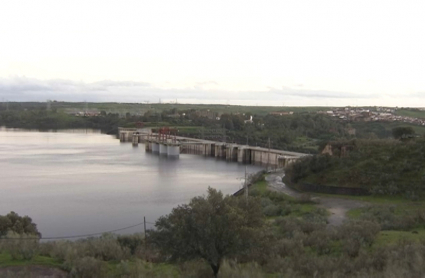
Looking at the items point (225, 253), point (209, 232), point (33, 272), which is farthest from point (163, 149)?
point (209, 232)

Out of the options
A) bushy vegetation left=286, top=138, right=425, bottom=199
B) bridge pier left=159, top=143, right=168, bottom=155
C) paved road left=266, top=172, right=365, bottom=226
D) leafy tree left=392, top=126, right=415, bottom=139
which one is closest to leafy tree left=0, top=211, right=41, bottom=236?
paved road left=266, top=172, right=365, bottom=226

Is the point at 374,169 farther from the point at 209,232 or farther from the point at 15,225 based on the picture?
the point at 209,232

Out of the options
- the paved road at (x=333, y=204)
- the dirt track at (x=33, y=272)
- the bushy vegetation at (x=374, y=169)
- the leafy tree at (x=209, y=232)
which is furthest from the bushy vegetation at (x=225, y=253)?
the bushy vegetation at (x=374, y=169)

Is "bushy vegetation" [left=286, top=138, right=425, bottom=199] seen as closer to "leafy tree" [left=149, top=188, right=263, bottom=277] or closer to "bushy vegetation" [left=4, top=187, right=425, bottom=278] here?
"bushy vegetation" [left=4, top=187, right=425, bottom=278]

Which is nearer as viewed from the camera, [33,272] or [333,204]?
[33,272]

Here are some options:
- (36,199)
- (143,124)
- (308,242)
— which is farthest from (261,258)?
(143,124)

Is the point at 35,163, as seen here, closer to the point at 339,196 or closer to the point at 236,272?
the point at 339,196

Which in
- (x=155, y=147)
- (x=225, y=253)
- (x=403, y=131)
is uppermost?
(x=403, y=131)
